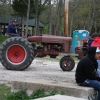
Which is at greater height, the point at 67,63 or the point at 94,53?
the point at 94,53

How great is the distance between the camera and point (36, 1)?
3888cm

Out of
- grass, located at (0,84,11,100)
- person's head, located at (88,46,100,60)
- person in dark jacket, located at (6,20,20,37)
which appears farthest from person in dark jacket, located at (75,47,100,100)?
person in dark jacket, located at (6,20,20,37)

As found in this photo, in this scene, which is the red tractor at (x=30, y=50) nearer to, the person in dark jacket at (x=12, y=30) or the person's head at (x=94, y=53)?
the person in dark jacket at (x=12, y=30)

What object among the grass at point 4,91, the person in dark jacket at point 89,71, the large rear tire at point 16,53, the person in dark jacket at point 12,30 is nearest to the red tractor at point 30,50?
the large rear tire at point 16,53

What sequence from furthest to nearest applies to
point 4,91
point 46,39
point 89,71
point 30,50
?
1. point 46,39
2. point 30,50
3. point 4,91
4. point 89,71

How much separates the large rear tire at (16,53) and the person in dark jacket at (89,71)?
19.4ft

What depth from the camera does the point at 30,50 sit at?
12.8m

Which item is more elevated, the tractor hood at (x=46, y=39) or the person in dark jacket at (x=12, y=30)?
the person in dark jacket at (x=12, y=30)

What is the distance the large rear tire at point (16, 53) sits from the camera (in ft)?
42.0

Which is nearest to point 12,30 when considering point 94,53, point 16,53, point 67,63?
point 16,53

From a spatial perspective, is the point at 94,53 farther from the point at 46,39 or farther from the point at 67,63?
the point at 46,39

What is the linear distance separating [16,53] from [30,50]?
2.36ft

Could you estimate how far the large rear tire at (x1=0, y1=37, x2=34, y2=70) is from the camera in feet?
42.0

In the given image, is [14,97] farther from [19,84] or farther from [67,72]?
[67,72]
